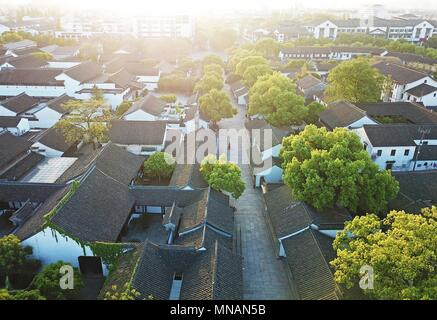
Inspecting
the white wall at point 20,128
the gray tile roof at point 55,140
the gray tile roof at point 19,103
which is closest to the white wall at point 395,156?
the gray tile roof at point 55,140

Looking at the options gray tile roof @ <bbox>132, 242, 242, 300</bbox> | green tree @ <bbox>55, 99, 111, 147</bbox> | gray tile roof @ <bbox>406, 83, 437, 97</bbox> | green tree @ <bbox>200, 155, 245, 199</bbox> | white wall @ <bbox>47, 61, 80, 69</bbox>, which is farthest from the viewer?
white wall @ <bbox>47, 61, 80, 69</bbox>

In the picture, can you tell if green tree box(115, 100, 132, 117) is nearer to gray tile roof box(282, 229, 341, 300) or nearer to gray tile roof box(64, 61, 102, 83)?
gray tile roof box(64, 61, 102, 83)

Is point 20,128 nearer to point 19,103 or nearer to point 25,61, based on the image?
point 19,103

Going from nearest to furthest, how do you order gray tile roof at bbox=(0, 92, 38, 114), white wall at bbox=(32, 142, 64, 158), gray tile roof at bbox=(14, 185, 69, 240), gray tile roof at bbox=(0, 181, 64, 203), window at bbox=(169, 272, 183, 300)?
window at bbox=(169, 272, 183, 300)
gray tile roof at bbox=(14, 185, 69, 240)
gray tile roof at bbox=(0, 181, 64, 203)
white wall at bbox=(32, 142, 64, 158)
gray tile roof at bbox=(0, 92, 38, 114)

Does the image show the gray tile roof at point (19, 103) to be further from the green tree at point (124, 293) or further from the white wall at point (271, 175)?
the green tree at point (124, 293)

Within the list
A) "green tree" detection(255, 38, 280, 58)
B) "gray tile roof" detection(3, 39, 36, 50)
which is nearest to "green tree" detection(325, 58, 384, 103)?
"green tree" detection(255, 38, 280, 58)

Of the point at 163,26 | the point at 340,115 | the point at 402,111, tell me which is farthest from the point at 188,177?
the point at 163,26

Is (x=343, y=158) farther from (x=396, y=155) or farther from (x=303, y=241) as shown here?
(x=396, y=155)
